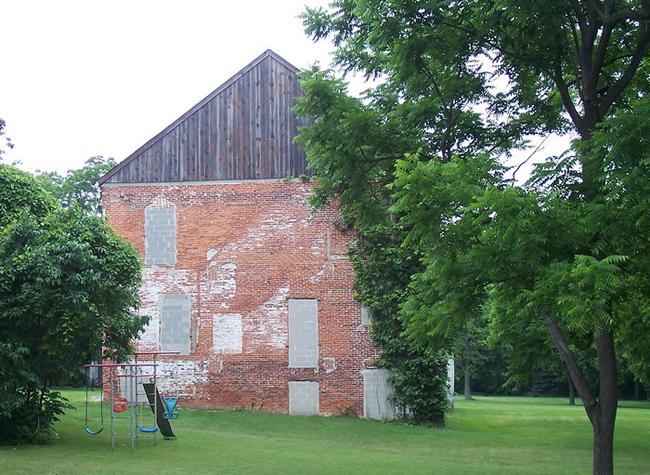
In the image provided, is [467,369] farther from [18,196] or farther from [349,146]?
[349,146]

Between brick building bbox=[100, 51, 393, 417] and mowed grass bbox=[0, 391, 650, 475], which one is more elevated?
brick building bbox=[100, 51, 393, 417]

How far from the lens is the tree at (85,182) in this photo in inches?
2112

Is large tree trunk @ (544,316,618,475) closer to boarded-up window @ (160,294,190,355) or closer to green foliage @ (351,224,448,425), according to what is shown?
green foliage @ (351,224,448,425)

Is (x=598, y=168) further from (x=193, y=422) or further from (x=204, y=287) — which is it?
(x=204, y=287)

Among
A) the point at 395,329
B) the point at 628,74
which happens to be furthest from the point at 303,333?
the point at 628,74

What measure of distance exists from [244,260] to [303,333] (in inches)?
119

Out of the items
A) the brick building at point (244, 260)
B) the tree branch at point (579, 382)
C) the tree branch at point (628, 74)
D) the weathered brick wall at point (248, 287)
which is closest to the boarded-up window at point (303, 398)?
the brick building at point (244, 260)

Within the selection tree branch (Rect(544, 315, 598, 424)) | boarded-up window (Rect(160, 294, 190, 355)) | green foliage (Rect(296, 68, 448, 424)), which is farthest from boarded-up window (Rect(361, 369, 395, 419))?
tree branch (Rect(544, 315, 598, 424))

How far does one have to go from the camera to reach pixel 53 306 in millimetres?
16438

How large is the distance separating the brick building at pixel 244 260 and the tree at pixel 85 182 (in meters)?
27.1

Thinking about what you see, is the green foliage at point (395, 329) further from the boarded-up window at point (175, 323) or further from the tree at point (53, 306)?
the tree at point (53, 306)

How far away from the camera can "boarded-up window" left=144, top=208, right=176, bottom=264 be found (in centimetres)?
2781

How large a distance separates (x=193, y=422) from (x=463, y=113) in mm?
14303

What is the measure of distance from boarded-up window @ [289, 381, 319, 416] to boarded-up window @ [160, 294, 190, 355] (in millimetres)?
3603
